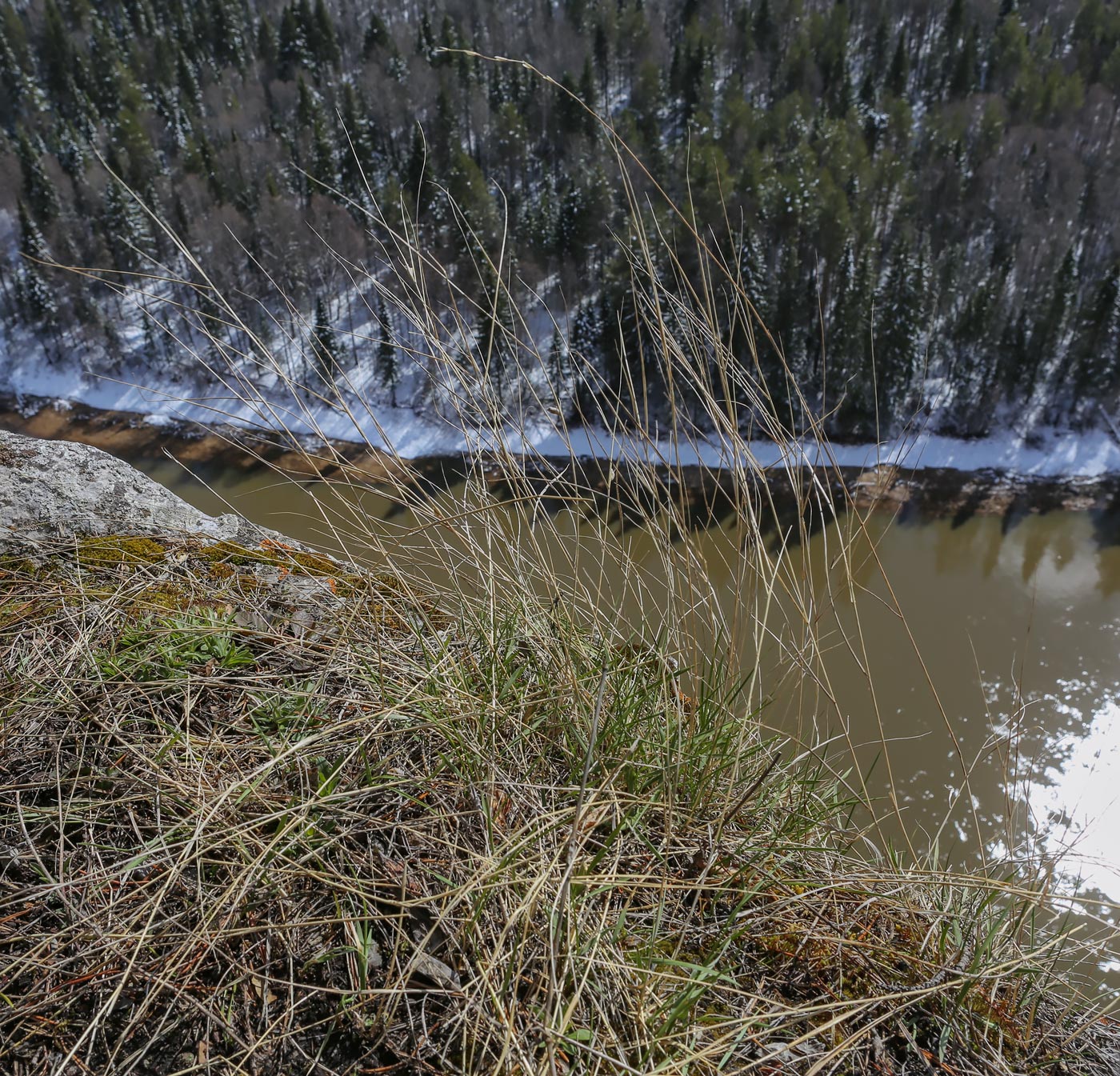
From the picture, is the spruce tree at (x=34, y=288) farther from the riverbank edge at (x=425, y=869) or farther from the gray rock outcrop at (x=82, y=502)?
the riverbank edge at (x=425, y=869)

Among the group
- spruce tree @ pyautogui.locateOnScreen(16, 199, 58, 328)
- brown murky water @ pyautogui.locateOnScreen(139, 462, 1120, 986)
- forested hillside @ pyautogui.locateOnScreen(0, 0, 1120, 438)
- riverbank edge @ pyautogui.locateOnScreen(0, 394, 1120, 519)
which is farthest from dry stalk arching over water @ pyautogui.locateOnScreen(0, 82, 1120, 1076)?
spruce tree @ pyautogui.locateOnScreen(16, 199, 58, 328)

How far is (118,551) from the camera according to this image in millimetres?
1977

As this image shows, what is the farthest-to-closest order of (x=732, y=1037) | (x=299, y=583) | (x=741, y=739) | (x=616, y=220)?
(x=616, y=220), (x=299, y=583), (x=741, y=739), (x=732, y=1037)

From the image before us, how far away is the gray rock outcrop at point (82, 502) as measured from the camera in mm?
2098

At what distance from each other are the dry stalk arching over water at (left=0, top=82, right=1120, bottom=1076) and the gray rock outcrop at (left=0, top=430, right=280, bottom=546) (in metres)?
0.19

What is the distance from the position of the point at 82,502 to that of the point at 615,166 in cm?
3032

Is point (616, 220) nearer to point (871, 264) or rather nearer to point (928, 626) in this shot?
point (871, 264)

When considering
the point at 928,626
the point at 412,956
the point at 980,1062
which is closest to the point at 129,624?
the point at 412,956

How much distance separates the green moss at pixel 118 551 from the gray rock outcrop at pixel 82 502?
0.22ft

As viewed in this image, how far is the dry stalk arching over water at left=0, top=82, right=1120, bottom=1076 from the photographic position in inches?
43.0

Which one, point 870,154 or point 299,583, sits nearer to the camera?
point 299,583

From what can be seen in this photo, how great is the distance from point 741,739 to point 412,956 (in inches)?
30.0

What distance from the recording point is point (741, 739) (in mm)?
1590

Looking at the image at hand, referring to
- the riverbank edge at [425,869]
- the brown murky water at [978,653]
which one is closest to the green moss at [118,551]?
the riverbank edge at [425,869]
